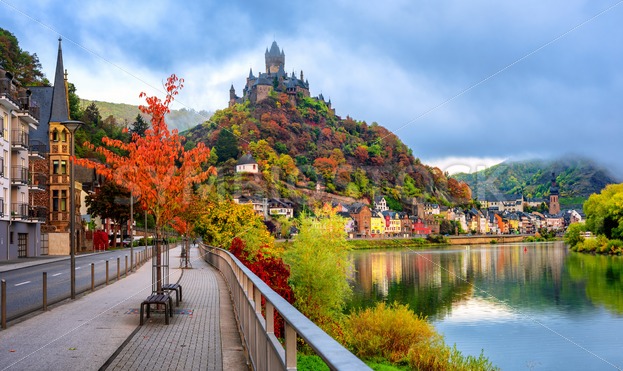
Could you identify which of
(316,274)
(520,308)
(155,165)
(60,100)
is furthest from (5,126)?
(520,308)

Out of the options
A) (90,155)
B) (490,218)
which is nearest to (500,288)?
(90,155)

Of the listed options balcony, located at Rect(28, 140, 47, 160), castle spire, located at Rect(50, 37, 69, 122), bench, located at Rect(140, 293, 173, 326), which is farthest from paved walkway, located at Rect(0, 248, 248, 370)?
balcony, located at Rect(28, 140, 47, 160)

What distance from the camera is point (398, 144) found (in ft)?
436

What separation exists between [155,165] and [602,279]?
136ft

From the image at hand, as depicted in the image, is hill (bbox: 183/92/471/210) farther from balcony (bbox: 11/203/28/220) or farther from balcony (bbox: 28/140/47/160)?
balcony (bbox: 11/203/28/220)

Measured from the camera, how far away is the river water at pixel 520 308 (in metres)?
22.8

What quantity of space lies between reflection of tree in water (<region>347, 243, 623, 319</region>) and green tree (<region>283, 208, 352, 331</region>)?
8.32 m

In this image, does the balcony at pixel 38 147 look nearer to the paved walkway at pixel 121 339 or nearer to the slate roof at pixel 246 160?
the paved walkway at pixel 121 339

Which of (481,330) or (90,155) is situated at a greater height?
(90,155)

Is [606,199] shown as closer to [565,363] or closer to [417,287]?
[417,287]

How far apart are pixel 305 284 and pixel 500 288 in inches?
921

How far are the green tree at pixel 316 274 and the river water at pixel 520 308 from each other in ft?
16.5

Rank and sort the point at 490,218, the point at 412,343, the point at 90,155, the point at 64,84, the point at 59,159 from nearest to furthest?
the point at 412,343, the point at 64,84, the point at 59,159, the point at 90,155, the point at 490,218

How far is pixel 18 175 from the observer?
49.0 m
